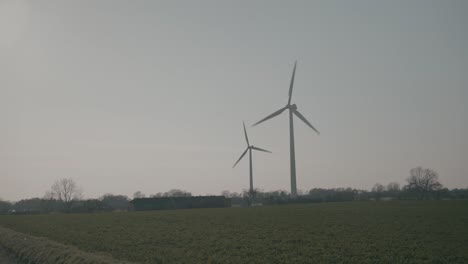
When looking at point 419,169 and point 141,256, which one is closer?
point 141,256

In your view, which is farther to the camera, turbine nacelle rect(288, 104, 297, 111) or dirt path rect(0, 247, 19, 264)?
turbine nacelle rect(288, 104, 297, 111)

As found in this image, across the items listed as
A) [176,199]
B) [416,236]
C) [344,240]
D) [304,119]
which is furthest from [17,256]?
[176,199]

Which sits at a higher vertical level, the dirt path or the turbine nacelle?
the turbine nacelle

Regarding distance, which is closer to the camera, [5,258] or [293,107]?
[5,258]

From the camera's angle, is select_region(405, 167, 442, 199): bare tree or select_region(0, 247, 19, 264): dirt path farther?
select_region(405, 167, 442, 199): bare tree

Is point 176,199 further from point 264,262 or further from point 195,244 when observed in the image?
point 264,262

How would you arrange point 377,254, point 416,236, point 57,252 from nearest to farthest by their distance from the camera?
point 377,254 < point 57,252 < point 416,236

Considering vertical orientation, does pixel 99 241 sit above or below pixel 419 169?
below

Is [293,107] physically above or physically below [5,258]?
above

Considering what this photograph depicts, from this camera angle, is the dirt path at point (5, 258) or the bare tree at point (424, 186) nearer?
the dirt path at point (5, 258)

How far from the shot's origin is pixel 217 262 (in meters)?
22.7

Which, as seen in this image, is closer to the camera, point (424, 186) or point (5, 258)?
point (5, 258)

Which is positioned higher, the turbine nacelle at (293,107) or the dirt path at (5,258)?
the turbine nacelle at (293,107)

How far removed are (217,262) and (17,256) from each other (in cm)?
1526
